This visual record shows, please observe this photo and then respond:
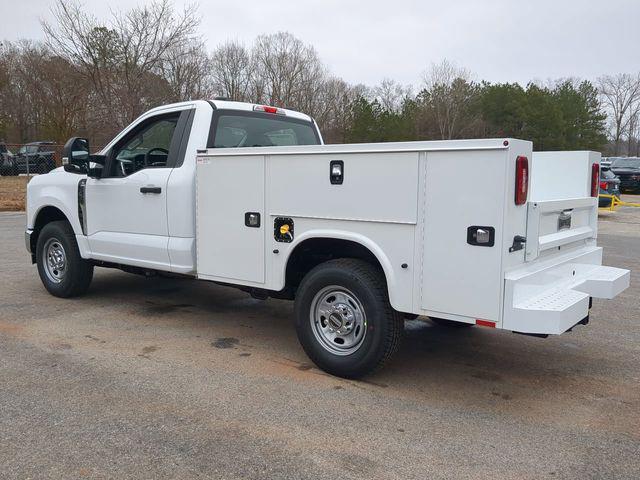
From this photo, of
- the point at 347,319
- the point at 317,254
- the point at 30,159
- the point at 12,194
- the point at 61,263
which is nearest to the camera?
the point at 347,319

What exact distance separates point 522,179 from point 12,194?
20.6 metres

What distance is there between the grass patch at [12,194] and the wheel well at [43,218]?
10.3 m

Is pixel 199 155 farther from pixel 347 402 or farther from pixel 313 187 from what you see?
pixel 347 402

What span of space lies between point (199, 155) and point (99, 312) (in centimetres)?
226

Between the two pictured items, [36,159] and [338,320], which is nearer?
[338,320]

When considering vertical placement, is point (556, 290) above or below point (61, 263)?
above

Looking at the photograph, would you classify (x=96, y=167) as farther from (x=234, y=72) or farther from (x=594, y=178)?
(x=234, y=72)

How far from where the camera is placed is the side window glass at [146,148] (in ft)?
18.7

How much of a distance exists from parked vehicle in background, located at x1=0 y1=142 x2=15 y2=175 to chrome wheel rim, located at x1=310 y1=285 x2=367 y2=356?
85.6 ft

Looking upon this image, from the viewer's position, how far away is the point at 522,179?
11.7ft

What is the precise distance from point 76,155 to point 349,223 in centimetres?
322

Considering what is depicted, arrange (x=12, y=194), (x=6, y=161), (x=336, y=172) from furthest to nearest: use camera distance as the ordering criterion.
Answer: (x=6, y=161)
(x=12, y=194)
(x=336, y=172)

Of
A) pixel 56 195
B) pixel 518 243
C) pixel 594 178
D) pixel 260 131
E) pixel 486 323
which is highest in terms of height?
pixel 260 131

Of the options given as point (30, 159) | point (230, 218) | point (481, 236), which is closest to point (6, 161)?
point (30, 159)
